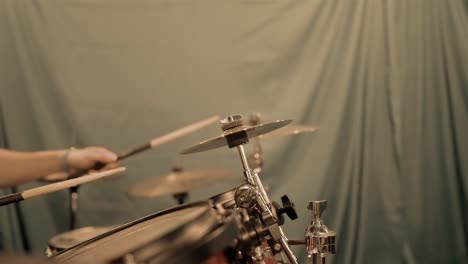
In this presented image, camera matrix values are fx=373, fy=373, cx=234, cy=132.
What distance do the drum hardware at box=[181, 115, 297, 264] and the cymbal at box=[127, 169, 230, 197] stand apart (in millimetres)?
466

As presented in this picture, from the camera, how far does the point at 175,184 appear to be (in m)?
1.31

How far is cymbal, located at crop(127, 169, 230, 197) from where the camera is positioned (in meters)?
1.28

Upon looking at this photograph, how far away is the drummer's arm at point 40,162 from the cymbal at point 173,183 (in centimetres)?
17

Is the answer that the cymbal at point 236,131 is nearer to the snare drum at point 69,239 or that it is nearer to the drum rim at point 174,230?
the drum rim at point 174,230

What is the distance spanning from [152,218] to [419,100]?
1326mm

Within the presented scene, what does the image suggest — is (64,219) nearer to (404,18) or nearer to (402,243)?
(402,243)

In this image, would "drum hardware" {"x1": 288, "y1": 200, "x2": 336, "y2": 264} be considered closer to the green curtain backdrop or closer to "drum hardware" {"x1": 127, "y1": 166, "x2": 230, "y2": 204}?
"drum hardware" {"x1": 127, "y1": 166, "x2": 230, "y2": 204}

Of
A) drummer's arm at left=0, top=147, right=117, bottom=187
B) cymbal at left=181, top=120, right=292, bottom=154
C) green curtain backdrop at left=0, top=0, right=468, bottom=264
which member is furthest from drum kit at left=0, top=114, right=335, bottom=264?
green curtain backdrop at left=0, top=0, right=468, bottom=264

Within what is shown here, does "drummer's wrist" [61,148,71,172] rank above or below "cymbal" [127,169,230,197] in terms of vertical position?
above

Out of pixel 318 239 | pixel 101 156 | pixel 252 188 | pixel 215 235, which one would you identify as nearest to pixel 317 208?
pixel 318 239

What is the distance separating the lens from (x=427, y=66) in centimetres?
159

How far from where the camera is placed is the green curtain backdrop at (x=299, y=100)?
1431 millimetres

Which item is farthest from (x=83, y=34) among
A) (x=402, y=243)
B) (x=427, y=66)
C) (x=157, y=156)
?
(x=402, y=243)

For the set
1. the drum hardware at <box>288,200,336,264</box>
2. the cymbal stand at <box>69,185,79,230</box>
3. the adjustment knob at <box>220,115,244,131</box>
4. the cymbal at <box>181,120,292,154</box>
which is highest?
the adjustment knob at <box>220,115,244,131</box>
